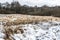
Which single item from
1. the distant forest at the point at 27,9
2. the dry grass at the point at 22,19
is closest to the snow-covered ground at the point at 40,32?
the dry grass at the point at 22,19

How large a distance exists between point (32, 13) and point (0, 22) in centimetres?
72

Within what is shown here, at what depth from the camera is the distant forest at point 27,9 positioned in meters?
3.18

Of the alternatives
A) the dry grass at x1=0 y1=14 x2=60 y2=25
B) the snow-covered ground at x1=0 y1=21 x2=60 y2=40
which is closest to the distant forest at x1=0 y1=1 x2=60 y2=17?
the dry grass at x1=0 y1=14 x2=60 y2=25

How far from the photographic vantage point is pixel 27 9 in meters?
3.25

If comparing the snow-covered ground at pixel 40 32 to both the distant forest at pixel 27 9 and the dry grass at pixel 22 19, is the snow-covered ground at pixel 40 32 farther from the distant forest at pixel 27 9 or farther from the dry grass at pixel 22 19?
the distant forest at pixel 27 9

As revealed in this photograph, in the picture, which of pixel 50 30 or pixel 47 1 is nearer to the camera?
pixel 50 30

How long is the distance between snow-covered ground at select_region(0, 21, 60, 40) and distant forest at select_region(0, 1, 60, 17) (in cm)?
30

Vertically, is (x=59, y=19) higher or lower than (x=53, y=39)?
higher

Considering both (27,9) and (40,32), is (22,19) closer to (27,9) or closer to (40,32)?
(27,9)

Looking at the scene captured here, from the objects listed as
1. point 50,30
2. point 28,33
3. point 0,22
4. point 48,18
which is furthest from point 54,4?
point 0,22

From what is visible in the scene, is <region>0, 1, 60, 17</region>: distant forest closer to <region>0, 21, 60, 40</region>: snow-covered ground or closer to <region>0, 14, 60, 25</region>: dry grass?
<region>0, 14, 60, 25</region>: dry grass

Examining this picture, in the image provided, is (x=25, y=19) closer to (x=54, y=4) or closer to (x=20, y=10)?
(x=20, y=10)

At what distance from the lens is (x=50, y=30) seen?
2973 millimetres

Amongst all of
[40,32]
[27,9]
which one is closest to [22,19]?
[27,9]
